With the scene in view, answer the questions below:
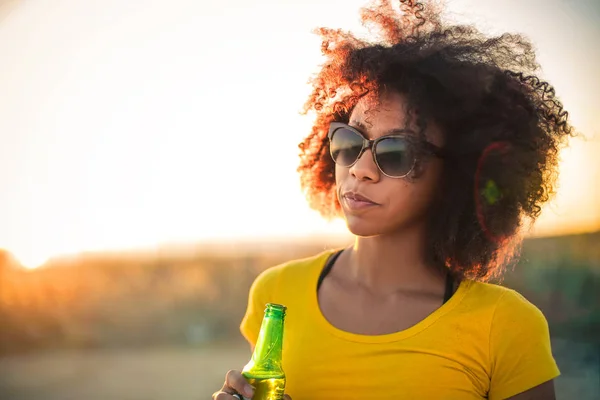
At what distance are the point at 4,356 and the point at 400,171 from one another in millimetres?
6941

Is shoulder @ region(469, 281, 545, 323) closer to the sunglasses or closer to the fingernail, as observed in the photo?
the sunglasses

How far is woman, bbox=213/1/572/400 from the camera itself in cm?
227

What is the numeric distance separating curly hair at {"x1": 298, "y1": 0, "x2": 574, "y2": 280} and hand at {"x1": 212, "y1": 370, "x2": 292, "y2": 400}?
0.81 m

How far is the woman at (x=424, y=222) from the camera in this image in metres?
2.27

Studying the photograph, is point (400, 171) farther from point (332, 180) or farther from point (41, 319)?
point (41, 319)

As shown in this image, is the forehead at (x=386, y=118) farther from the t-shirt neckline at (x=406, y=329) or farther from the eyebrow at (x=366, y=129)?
the t-shirt neckline at (x=406, y=329)

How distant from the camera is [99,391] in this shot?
6.90 meters

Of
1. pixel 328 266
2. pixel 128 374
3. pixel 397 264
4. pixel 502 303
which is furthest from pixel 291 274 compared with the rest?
pixel 128 374

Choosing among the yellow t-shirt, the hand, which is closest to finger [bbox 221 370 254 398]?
the hand

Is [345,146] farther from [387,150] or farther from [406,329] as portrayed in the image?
[406,329]

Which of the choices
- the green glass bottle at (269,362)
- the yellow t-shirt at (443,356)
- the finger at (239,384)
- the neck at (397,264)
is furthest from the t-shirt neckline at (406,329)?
the finger at (239,384)

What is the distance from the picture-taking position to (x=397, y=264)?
8.14 feet

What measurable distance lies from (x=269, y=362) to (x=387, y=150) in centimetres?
73

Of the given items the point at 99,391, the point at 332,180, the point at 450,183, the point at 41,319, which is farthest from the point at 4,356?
the point at 450,183
